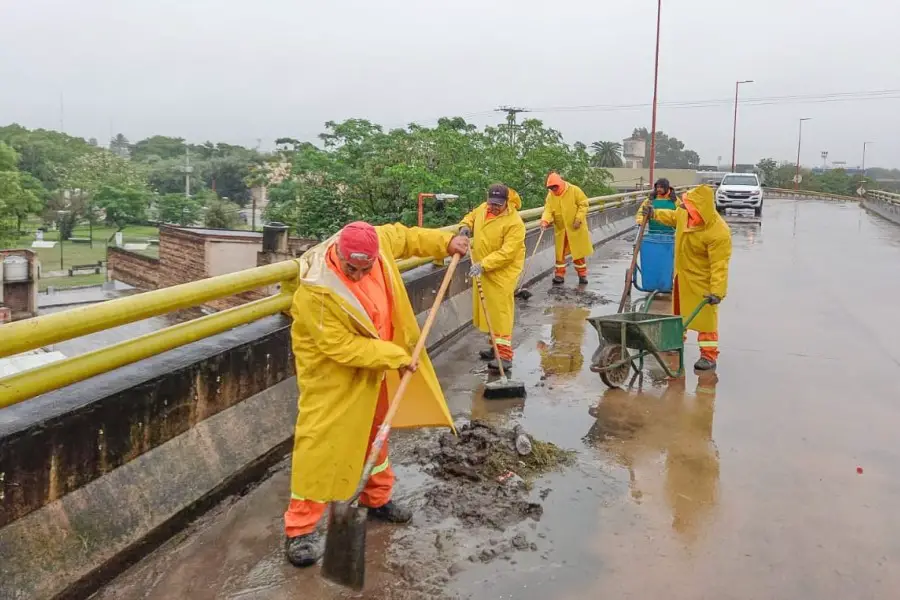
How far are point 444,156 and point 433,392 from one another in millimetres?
21976

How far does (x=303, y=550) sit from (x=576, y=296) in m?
7.75

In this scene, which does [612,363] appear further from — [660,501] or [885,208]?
[885,208]

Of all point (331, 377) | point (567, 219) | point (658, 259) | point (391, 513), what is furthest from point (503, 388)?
point (567, 219)

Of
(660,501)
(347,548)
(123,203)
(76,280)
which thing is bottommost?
(76,280)

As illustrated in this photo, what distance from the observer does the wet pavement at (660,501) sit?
3.54 m

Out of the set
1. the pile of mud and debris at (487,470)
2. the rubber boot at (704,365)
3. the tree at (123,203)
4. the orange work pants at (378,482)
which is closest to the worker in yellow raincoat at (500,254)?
the pile of mud and debris at (487,470)

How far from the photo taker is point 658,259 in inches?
400

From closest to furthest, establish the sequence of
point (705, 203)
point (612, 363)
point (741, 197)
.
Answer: point (612, 363) < point (705, 203) < point (741, 197)

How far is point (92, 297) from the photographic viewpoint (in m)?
36.6

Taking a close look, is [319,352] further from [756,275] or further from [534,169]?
[534,169]

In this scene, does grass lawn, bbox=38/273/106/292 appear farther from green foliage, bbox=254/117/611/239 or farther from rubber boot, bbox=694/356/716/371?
rubber boot, bbox=694/356/716/371

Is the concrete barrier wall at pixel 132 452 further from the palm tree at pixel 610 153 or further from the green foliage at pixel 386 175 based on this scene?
the palm tree at pixel 610 153

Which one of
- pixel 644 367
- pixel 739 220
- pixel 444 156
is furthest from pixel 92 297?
pixel 644 367

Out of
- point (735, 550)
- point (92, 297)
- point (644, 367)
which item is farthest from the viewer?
point (92, 297)
